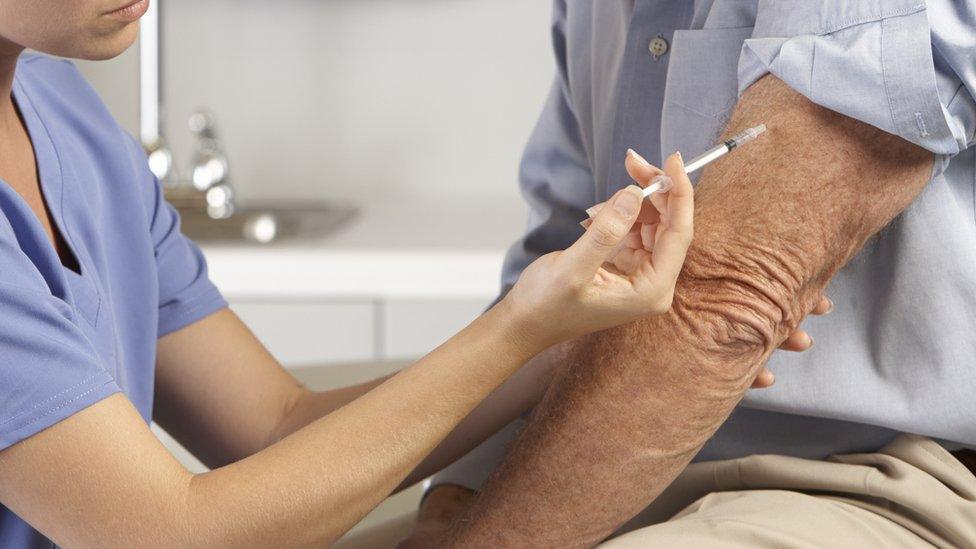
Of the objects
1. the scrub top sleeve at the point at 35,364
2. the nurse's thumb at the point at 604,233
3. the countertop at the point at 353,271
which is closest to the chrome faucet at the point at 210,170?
the countertop at the point at 353,271

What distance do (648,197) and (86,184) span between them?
1.59 ft

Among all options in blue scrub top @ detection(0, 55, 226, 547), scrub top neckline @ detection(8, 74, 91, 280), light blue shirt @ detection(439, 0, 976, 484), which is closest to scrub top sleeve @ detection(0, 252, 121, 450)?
blue scrub top @ detection(0, 55, 226, 547)

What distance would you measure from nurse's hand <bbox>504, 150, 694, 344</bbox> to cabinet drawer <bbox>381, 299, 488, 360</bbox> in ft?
4.71

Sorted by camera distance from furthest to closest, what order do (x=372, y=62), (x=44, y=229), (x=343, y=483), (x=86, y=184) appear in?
(x=372, y=62) < (x=86, y=184) < (x=44, y=229) < (x=343, y=483)

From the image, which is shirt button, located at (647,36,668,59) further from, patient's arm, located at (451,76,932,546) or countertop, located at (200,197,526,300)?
countertop, located at (200,197,526,300)

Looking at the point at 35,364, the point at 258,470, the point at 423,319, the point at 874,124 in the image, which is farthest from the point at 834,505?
the point at 423,319

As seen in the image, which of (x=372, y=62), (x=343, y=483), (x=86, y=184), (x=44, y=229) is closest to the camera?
(x=343, y=483)

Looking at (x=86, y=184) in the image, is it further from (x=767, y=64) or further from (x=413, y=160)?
(x=413, y=160)

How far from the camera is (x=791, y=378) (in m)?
0.94

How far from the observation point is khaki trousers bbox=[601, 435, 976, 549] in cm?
83

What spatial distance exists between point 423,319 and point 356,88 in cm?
82

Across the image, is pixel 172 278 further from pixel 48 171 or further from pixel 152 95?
pixel 152 95

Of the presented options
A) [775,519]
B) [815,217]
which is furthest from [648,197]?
[775,519]

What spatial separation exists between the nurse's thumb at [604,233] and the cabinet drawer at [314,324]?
1.50m
